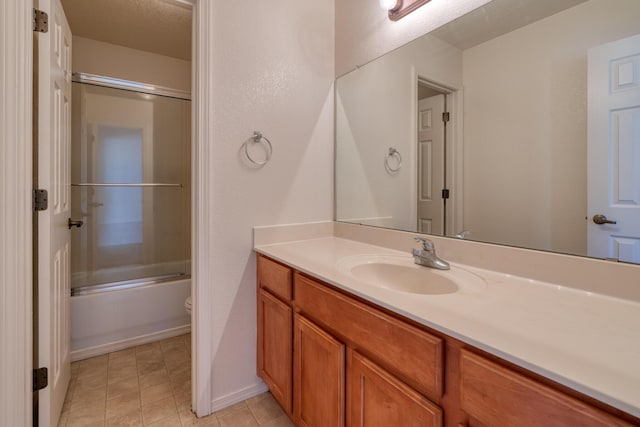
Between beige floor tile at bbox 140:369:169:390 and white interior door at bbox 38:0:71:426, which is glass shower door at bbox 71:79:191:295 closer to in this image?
beige floor tile at bbox 140:369:169:390

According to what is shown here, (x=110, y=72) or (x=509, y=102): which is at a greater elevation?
(x=110, y=72)

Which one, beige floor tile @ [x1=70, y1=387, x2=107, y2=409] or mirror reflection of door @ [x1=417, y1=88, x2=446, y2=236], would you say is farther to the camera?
beige floor tile @ [x1=70, y1=387, x2=107, y2=409]

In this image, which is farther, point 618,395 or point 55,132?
point 55,132

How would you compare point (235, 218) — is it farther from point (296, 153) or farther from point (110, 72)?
point (110, 72)

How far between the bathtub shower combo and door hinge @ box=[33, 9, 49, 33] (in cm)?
152

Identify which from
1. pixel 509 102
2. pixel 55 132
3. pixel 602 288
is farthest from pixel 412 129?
pixel 55 132

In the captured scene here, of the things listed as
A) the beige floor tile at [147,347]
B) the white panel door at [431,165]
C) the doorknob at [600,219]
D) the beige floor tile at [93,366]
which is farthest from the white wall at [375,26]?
the beige floor tile at [93,366]

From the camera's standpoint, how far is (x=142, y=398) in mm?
1601

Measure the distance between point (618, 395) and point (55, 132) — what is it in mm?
1968

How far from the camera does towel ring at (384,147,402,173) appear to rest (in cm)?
159

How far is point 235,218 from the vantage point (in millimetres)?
1538

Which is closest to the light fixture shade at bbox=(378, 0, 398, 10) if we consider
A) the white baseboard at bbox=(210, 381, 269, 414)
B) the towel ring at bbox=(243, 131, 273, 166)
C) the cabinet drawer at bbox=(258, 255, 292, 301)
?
the towel ring at bbox=(243, 131, 273, 166)

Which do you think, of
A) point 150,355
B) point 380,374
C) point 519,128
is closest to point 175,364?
point 150,355

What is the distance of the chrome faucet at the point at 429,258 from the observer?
115 cm
